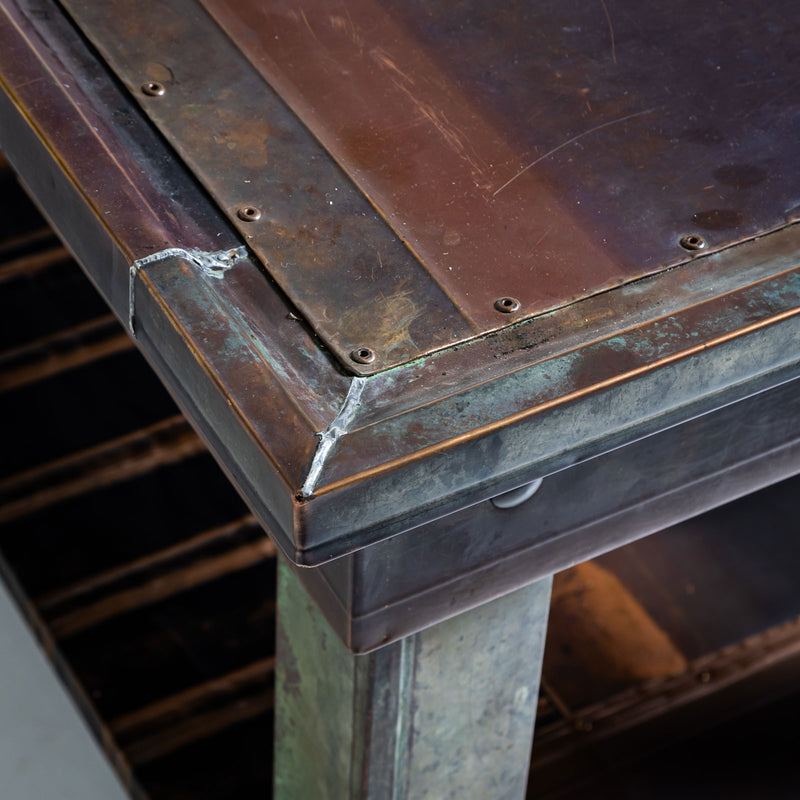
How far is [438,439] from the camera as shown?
0.85m

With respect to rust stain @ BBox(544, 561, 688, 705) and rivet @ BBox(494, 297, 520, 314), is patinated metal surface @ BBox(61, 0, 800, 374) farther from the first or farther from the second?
rust stain @ BBox(544, 561, 688, 705)

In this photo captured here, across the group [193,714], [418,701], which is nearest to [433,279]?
[418,701]

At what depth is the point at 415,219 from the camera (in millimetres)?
1007

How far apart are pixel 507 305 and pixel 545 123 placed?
0.73ft

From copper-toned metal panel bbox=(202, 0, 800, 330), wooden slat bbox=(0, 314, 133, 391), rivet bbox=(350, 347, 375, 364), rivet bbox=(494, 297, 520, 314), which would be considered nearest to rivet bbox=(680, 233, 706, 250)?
copper-toned metal panel bbox=(202, 0, 800, 330)

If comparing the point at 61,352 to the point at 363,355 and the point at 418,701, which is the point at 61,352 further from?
the point at 363,355

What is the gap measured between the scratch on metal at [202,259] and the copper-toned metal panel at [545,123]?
4.8 inches

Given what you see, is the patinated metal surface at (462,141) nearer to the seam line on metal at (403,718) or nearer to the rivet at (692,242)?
the rivet at (692,242)

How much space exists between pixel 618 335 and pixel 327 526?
0.82ft

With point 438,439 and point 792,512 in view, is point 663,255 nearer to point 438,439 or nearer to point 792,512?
point 438,439

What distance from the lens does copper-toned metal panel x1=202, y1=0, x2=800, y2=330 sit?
3.26ft

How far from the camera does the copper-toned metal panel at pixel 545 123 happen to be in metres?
0.99

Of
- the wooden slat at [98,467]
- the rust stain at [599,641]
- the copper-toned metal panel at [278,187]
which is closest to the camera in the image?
the copper-toned metal panel at [278,187]

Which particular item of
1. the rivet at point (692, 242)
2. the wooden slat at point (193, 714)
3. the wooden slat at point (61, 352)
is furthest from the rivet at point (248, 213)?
the wooden slat at point (61, 352)
